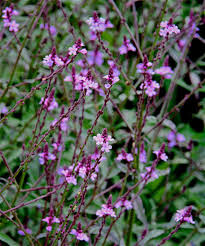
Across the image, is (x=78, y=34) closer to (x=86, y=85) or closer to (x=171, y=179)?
(x=86, y=85)

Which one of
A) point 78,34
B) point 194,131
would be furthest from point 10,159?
Result: point 194,131

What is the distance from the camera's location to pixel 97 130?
204 cm

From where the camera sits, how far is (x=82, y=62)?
2.79 metres

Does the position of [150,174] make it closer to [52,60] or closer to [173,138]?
[52,60]

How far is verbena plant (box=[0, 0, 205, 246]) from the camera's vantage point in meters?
1.92

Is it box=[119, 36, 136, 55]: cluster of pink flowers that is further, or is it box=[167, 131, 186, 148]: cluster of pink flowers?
box=[167, 131, 186, 148]: cluster of pink flowers

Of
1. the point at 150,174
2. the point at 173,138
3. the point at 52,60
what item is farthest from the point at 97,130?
the point at 173,138

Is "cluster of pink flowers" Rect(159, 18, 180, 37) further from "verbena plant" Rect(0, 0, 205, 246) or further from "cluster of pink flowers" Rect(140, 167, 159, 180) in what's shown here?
"cluster of pink flowers" Rect(140, 167, 159, 180)

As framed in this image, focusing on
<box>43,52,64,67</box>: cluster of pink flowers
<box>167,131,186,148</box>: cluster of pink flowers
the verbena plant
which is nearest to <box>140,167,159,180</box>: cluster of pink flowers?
the verbena plant

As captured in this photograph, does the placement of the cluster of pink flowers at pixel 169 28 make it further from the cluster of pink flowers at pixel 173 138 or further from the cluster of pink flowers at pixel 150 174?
the cluster of pink flowers at pixel 173 138

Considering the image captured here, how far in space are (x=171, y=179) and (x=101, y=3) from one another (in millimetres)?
2303

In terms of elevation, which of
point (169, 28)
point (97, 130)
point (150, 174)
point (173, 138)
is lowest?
point (173, 138)

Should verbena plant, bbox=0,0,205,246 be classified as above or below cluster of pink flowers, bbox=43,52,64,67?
below

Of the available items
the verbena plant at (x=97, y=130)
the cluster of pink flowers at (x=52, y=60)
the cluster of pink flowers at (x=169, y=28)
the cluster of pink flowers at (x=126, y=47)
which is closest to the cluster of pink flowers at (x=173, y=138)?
the verbena plant at (x=97, y=130)
